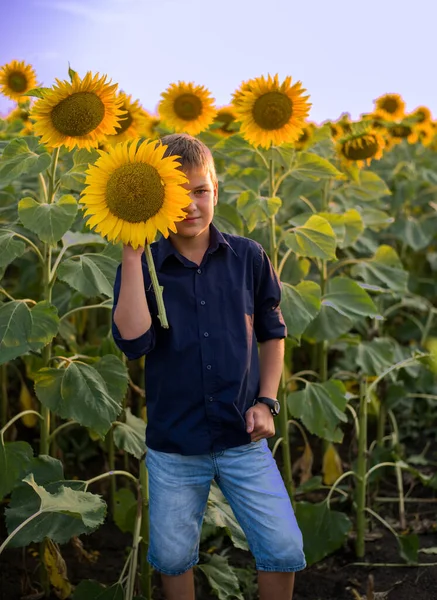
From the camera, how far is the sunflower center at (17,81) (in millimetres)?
2871

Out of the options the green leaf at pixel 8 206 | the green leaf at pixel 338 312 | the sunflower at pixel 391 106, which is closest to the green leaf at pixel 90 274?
the green leaf at pixel 8 206

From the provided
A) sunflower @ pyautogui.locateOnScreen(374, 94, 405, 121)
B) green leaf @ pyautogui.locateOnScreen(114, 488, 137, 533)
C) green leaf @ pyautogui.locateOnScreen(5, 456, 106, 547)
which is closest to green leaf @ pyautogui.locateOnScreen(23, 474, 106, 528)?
green leaf @ pyautogui.locateOnScreen(5, 456, 106, 547)

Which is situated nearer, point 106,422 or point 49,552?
point 106,422

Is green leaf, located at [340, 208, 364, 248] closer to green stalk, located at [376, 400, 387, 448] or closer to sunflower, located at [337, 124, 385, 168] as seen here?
sunflower, located at [337, 124, 385, 168]

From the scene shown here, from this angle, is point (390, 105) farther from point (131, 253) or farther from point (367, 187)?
point (131, 253)

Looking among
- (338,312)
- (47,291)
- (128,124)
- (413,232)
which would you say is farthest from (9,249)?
(413,232)

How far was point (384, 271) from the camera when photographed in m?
3.04

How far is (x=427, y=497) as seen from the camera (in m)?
3.16

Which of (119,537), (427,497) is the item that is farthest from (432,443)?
(119,537)

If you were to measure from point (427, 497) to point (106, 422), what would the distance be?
5.44 ft

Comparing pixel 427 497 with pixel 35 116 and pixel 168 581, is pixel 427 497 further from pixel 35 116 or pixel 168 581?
pixel 35 116

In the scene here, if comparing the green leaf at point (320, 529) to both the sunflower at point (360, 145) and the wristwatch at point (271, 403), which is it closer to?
the wristwatch at point (271, 403)

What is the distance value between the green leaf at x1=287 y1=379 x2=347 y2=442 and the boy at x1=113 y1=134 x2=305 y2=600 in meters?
0.62

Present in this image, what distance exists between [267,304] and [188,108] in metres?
1.27
